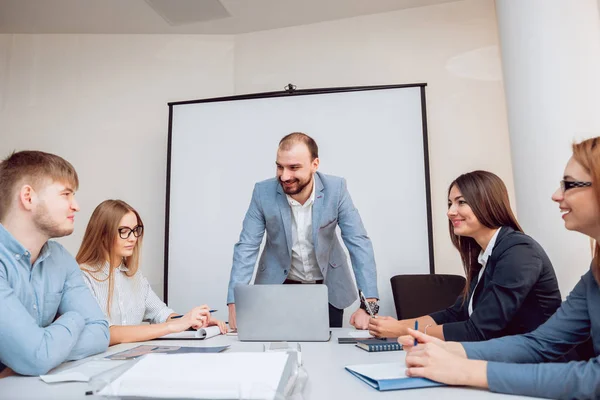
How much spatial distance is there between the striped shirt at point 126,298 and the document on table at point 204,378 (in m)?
1.20

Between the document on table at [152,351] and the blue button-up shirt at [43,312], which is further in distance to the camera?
the document on table at [152,351]

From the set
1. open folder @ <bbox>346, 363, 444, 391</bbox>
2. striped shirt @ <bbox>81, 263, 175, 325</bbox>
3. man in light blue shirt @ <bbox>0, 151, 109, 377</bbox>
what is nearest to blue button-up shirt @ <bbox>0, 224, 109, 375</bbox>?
man in light blue shirt @ <bbox>0, 151, 109, 377</bbox>

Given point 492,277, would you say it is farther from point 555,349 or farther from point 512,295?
point 555,349

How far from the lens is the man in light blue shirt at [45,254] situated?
1.24 metres

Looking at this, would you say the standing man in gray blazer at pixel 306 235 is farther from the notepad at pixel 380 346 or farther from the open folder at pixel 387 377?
the open folder at pixel 387 377

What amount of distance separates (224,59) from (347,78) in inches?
40.1

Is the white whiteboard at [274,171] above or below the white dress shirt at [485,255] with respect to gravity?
above

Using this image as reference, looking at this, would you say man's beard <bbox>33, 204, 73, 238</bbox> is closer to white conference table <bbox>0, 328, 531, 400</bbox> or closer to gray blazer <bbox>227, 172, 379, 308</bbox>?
white conference table <bbox>0, 328, 531, 400</bbox>

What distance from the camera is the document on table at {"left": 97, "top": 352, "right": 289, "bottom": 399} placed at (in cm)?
74

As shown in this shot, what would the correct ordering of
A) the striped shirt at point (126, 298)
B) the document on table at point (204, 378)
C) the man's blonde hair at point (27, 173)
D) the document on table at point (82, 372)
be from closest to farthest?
the document on table at point (204, 378) < the document on table at point (82, 372) < the man's blonde hair at point (27, 173) < the striped shirt at point (126, 298)

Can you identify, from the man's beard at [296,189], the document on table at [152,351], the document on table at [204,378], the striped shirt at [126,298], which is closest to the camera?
the document on table at [204,378]

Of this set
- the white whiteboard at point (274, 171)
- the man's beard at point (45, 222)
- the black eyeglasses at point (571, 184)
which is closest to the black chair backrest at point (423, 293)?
the white whiteboard at point (274, 171)

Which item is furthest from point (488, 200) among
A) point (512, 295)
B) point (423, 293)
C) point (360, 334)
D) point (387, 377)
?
point (423, 293)

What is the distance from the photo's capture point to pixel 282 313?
1.57 meters
